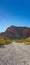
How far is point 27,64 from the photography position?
31.7 metres

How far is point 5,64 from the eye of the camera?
106 ft

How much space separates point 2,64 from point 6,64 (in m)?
0.68

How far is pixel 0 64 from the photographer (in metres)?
32.7

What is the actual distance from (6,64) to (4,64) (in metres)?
0.37

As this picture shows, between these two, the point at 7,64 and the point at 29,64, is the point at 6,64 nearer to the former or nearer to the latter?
the point at 7,64

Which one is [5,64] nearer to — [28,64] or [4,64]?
[4,64]

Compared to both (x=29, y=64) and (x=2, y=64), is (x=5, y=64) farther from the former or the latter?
(x=29, y=64)

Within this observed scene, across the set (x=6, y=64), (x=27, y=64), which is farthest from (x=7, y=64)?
(x=27, y=64)

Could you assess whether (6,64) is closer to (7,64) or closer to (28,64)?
(7,64)

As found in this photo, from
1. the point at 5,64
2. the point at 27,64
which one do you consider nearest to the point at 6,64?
the point at 5,64

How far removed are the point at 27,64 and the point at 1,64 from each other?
4438mm

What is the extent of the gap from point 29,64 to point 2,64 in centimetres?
458

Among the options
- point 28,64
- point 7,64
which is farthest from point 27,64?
point 7,64

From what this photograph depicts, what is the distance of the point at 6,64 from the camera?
106 ft
